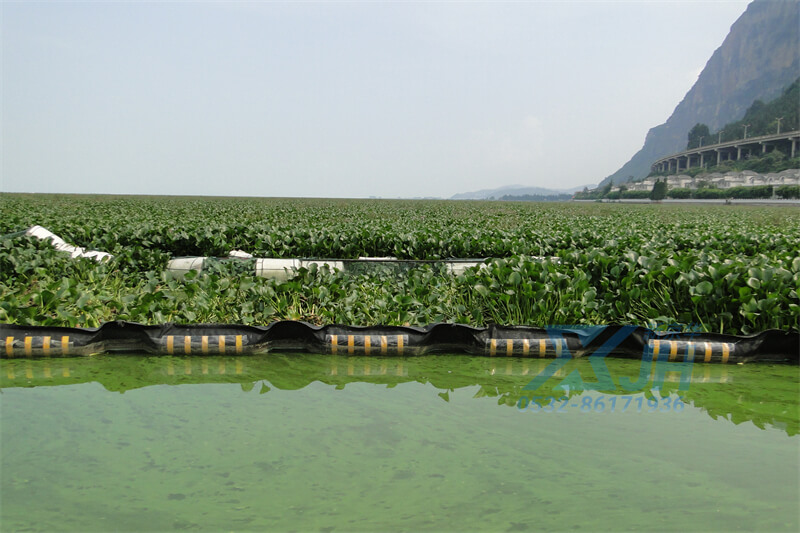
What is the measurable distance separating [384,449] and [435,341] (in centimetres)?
180

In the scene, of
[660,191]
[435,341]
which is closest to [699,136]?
[660,191]

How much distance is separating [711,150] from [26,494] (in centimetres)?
14361


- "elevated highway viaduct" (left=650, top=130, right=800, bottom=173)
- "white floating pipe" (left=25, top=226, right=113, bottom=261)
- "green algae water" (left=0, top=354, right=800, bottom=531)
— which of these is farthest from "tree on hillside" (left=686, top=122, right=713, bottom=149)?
"green algae water" (left=0, top=354, right=800, bottom=531)

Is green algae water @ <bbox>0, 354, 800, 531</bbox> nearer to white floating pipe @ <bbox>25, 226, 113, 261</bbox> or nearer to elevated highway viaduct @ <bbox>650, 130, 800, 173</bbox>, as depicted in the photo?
white floating pipe @ <bbox>25, 226, 113, 261</bbox>

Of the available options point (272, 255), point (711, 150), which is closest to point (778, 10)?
point (711, 150)

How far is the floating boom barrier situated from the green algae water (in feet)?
0.79

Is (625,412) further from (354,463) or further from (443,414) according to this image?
(354,463)

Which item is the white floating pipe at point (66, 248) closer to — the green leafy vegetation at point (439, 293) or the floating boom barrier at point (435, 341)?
the green leafy vegetation at point (439, 293)

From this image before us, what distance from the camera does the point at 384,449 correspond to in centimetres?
261

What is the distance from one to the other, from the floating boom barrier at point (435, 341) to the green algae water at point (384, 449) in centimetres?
24

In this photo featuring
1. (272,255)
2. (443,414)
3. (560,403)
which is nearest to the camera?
(443,414)

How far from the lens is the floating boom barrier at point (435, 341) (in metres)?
4.14

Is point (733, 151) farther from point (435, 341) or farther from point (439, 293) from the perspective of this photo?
point (435, 341)

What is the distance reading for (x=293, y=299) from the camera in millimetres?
5359
